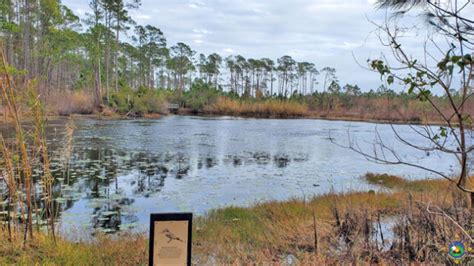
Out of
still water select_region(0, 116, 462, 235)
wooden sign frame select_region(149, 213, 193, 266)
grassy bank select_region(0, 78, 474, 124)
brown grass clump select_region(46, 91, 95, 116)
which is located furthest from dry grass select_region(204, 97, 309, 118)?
wooden sign frame select_region(149, 213, 193, 266)

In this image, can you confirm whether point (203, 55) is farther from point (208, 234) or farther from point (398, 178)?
point (208, 234)

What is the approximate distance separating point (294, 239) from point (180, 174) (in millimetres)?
4716

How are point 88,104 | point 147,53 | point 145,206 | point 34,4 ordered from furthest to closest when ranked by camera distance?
point 147,53 < point 88,104 < point 34,4 < point 145,206

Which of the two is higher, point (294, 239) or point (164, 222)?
point (164, 222)

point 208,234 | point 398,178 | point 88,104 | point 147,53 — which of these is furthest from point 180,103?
point 208,234

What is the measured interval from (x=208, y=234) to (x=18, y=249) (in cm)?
208

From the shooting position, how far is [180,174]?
8.57m

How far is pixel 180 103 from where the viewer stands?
3934 centimetres

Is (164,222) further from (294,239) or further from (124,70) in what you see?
(124,70)

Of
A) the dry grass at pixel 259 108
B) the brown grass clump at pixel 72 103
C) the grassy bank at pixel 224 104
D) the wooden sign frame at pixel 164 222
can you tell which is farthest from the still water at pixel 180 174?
the dry grass at pixel 259 108

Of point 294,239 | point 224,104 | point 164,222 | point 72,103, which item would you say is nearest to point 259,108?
point 224,104

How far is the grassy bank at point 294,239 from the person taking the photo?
3.13 meters

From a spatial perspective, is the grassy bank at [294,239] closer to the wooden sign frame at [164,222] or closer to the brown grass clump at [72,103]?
the wooden sign frame at [164,222]

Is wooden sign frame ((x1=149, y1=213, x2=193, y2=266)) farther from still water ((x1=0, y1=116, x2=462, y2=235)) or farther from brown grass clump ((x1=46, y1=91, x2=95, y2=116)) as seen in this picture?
brown grass clump ((x1=46, y1=91, x2=95, y2=116))
